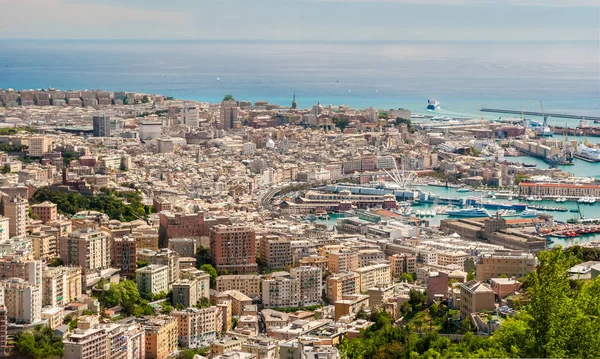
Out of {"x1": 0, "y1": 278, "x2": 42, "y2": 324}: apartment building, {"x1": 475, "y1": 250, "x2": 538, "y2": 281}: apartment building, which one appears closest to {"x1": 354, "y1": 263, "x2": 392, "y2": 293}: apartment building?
{"x1": 475, "y1": 250, "x2": 538, "y2": 281}: apartment building

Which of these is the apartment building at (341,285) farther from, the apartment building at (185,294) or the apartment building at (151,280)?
the apartment building at (151,280)

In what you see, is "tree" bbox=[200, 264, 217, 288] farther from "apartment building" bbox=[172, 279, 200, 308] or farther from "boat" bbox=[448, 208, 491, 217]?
"boat" bbox=[448, 208, 491, 217]

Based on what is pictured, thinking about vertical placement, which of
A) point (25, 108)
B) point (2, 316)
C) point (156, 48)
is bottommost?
point (2, 316)

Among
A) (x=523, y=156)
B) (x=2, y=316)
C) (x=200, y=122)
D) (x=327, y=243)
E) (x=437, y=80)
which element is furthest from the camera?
(x=437, y=80)

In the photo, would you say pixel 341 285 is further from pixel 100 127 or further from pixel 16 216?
pixel 100 127

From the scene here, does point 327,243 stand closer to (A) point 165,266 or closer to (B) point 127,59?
(A) point 165,266

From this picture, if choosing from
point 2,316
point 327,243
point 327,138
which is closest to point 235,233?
point 327,243
